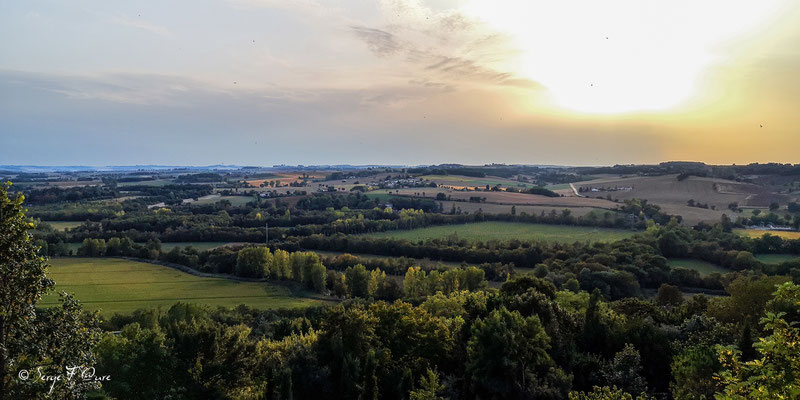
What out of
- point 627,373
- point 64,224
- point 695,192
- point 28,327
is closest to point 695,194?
point 695,192

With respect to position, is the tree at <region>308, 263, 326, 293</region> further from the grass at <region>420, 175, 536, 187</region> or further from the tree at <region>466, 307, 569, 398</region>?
the grass at <region>420, 175, 536, 187</region>

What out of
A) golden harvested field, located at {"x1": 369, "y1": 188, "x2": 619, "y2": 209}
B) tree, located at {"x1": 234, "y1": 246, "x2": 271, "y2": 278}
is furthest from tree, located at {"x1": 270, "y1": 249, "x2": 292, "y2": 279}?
golden harvested field, located at {"x1": 369, "y1": 188, "x2": 619, "y2": 209}

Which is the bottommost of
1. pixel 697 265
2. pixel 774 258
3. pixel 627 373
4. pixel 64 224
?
pixel 697 265

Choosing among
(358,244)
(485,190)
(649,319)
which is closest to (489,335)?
(649,319)

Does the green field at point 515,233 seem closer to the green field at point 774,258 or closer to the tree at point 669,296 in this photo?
the green field at point 774,258

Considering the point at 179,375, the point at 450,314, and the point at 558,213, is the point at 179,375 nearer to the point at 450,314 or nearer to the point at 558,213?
the point at 450,314

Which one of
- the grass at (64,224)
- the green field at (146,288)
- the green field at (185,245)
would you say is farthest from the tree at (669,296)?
the grass at (64,224)

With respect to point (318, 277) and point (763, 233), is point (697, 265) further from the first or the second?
point (318, 277)
